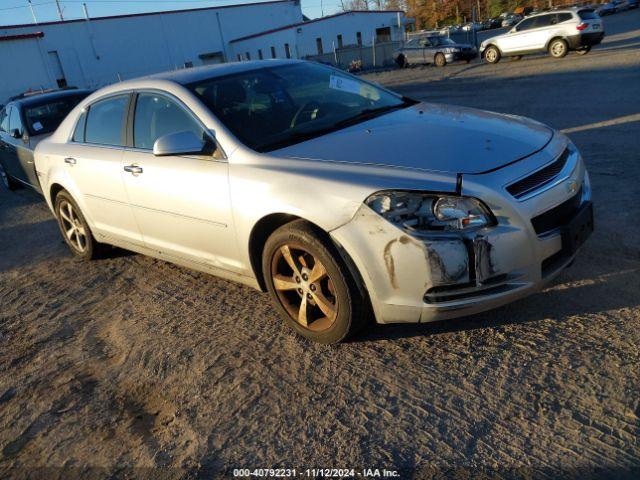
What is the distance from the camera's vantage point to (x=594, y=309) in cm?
311

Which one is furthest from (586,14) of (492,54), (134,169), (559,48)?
(134,169)

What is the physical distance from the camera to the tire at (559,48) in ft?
61.5

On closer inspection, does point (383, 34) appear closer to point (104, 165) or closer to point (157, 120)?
point (104, 165)

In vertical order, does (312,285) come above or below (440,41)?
below

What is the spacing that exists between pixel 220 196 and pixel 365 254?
1122mm

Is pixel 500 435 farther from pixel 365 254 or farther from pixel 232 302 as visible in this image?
pixel 232 302

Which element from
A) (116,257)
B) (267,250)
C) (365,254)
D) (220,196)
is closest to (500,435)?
(365,254)

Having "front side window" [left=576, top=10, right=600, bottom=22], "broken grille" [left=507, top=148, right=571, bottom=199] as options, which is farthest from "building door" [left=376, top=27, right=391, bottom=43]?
"broken grille" [left=507, top=148, right=571, bottom=199]

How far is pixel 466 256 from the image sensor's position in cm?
263

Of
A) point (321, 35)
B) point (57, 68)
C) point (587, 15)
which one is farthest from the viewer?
point (321, 35)

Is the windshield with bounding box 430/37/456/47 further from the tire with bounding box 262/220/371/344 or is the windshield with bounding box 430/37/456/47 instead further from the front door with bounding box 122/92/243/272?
the tire with bounding box 262/220/371/344

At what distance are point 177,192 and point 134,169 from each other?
1.92 feet

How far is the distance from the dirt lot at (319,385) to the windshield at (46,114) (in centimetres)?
392

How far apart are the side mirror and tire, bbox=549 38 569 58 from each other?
18.8 meters
